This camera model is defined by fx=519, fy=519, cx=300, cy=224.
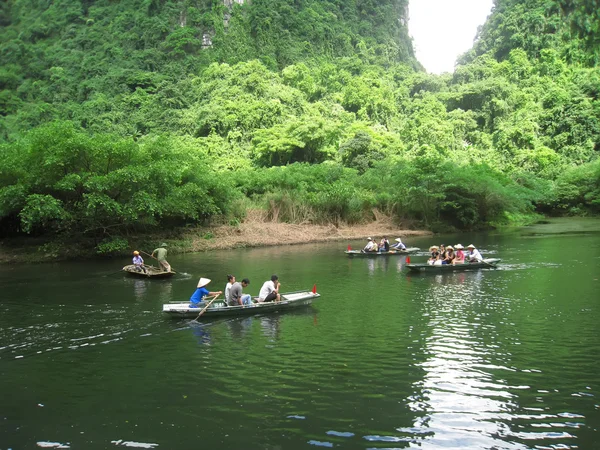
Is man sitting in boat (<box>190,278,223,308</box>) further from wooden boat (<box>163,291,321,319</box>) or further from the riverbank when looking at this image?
the riverbank

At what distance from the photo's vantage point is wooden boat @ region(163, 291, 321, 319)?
13.8 meters

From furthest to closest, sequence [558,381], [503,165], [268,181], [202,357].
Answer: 1. [503,165]
2. [268,181]
3. [202,357]
4. [558,381]

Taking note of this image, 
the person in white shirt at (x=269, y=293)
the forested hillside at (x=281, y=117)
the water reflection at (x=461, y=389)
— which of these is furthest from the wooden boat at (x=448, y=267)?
the forested hillside at (x=281, y=117)

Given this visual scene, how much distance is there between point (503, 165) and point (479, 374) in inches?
2293

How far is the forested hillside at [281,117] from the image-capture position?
1075 inches

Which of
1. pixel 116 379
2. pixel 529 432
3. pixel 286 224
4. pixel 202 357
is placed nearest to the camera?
pixel 529 432

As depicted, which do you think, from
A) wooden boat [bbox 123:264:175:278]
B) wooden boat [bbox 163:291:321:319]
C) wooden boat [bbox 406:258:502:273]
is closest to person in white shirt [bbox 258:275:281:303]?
wooden boat [bbox 163:291:321:319]

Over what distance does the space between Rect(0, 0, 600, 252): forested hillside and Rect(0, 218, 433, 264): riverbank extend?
1029 millimetres

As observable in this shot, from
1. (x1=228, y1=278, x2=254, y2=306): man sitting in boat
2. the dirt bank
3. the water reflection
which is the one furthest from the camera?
the dirt bank

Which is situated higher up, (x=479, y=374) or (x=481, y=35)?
(x=481, y=35)

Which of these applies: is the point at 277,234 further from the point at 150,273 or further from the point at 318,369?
the point at 318,369

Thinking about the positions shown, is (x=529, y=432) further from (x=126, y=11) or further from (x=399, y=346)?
(x=126, y=11)

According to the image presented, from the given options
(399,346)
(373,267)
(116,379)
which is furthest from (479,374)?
(373,267)

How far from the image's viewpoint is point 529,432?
7.16 meters
